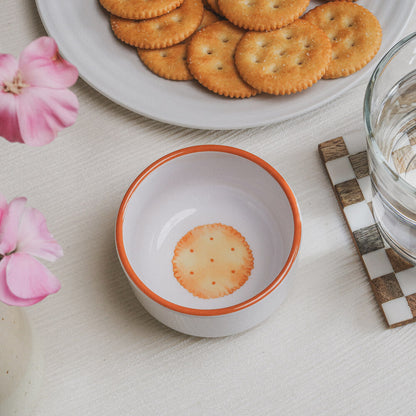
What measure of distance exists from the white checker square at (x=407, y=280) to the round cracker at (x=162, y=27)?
13.2 inches

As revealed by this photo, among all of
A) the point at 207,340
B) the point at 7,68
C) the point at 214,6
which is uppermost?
the point at 7,68

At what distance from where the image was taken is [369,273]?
0.54 meters

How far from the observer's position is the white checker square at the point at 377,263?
1.78 feet

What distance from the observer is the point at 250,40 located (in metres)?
0.62

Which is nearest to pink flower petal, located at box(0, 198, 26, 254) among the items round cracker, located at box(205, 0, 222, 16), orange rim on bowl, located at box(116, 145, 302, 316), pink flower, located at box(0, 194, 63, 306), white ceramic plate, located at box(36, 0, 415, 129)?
pink flower, located at box(0, 194, 63, 306)

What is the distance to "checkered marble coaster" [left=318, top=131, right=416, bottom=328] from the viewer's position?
20.9 inches

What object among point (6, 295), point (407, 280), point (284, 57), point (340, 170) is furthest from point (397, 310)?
point (6, 295)

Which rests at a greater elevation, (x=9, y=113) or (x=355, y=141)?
(x=9, y=113)

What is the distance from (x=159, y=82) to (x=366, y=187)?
0.24 m

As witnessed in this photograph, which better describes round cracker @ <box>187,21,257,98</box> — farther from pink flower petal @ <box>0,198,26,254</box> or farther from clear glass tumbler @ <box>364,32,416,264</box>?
pink flower petal @ <box>0,198,26,254</box>

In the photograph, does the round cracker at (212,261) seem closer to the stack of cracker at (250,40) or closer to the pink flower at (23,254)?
the stack of cracker at (250,40)

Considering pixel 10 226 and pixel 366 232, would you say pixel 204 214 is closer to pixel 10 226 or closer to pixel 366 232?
pixel 366 232

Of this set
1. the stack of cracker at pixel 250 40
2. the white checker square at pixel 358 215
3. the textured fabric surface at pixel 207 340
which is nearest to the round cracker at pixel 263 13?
the stack of cracker at pixel 250 40

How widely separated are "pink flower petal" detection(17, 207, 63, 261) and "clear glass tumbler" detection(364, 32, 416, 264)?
0.95 ft
